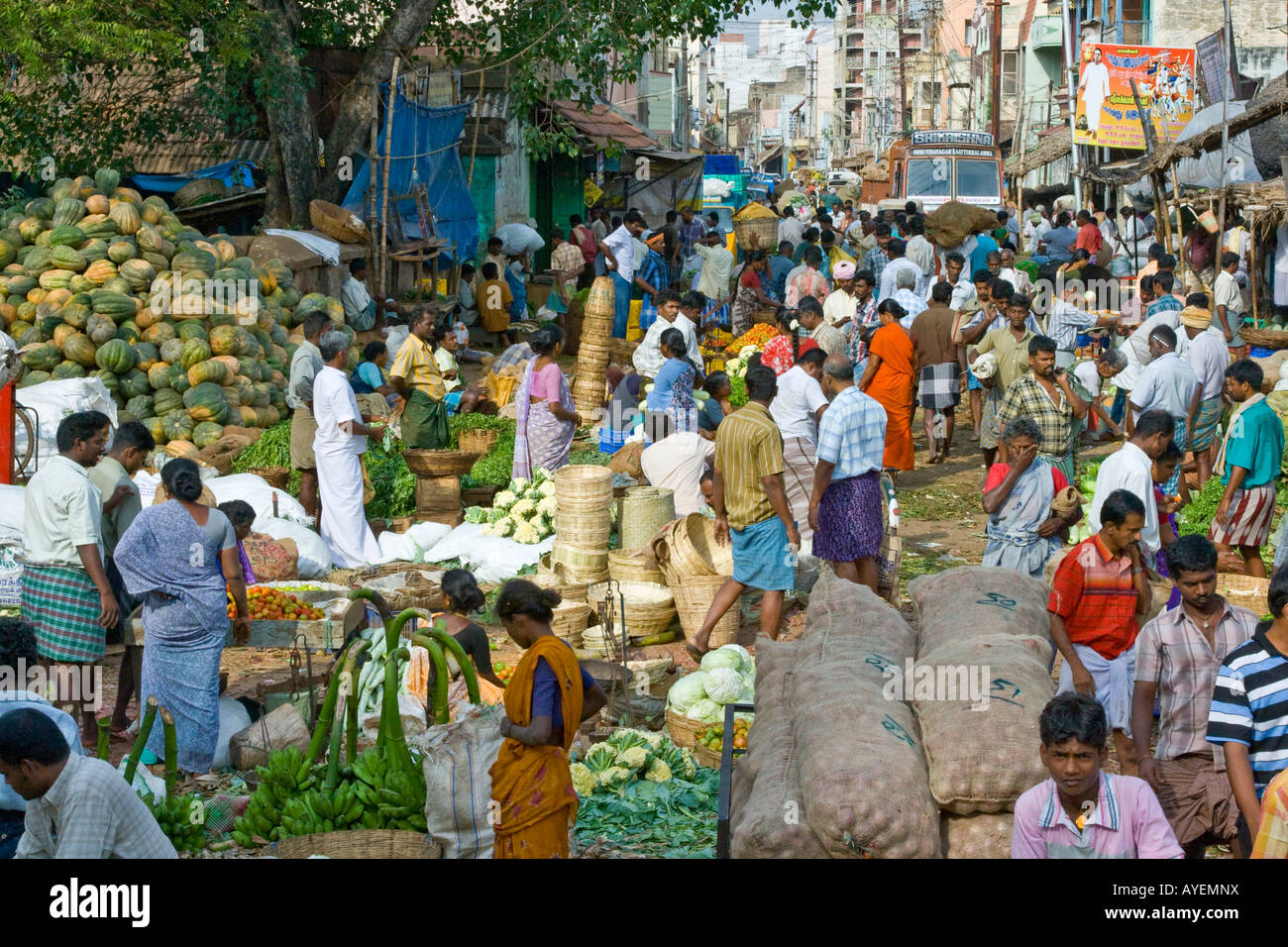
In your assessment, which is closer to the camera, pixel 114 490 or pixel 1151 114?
pixel 114 490

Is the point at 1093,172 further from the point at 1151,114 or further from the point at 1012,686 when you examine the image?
the point at 1012,686

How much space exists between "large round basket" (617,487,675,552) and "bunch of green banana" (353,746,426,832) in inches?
177

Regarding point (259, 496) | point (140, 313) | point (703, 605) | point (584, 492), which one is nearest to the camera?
point (703, 605)

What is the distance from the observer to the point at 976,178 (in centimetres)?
2905

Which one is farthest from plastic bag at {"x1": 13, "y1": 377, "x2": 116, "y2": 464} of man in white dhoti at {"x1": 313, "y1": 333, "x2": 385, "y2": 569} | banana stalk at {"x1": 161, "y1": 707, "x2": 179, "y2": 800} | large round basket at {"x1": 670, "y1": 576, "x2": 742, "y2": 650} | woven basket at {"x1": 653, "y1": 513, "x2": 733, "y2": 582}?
banana stalk at {"x1": 161, "y1": 707, "x2": 179, "y2": 800}

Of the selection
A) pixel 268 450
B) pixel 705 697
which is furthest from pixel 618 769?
pixel 268 450

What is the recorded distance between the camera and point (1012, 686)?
200 inches

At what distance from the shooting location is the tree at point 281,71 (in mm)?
14789

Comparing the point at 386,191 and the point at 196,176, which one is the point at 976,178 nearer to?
the point at 386,191

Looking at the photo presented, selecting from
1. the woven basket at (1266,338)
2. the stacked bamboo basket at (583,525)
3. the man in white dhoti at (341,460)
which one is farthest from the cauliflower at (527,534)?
the woven basket at (1266,338)

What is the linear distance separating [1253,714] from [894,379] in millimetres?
7040

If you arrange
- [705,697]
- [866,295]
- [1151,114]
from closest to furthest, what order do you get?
[705,697] < [866,295] < [1151,114]

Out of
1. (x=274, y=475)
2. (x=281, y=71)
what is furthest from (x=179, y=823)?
(x=281, y=71)

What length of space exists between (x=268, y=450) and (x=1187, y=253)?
1250cm
